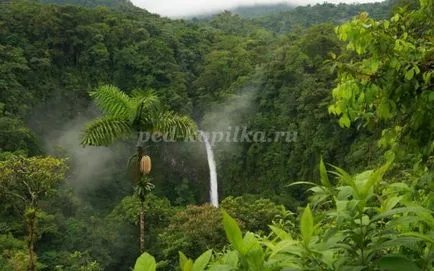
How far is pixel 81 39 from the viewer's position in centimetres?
3161

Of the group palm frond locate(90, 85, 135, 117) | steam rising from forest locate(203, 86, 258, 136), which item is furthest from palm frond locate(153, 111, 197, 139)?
steam rising from forest locate(203, 86, 258, 136)

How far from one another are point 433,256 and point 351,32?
2.79ft

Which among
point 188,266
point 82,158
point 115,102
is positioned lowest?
point 82,158

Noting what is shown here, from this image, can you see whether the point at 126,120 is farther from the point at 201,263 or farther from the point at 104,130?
the point at 201,263

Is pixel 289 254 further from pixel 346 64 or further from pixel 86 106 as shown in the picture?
pixel 86 106

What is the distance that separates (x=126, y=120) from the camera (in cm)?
677

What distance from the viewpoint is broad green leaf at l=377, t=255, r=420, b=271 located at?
0.75 m

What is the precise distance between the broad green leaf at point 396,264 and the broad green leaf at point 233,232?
0.74 ft

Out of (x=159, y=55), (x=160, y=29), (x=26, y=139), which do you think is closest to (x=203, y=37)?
(x=160, y=29)

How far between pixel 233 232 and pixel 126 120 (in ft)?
20.1

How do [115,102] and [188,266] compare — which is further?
[115,102]

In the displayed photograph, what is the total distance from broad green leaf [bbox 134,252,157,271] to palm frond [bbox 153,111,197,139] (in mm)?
6109

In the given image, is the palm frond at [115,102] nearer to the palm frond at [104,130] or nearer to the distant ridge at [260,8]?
→ the palm frond at [104,130]

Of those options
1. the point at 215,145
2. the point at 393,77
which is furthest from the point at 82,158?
the point at 393,77
